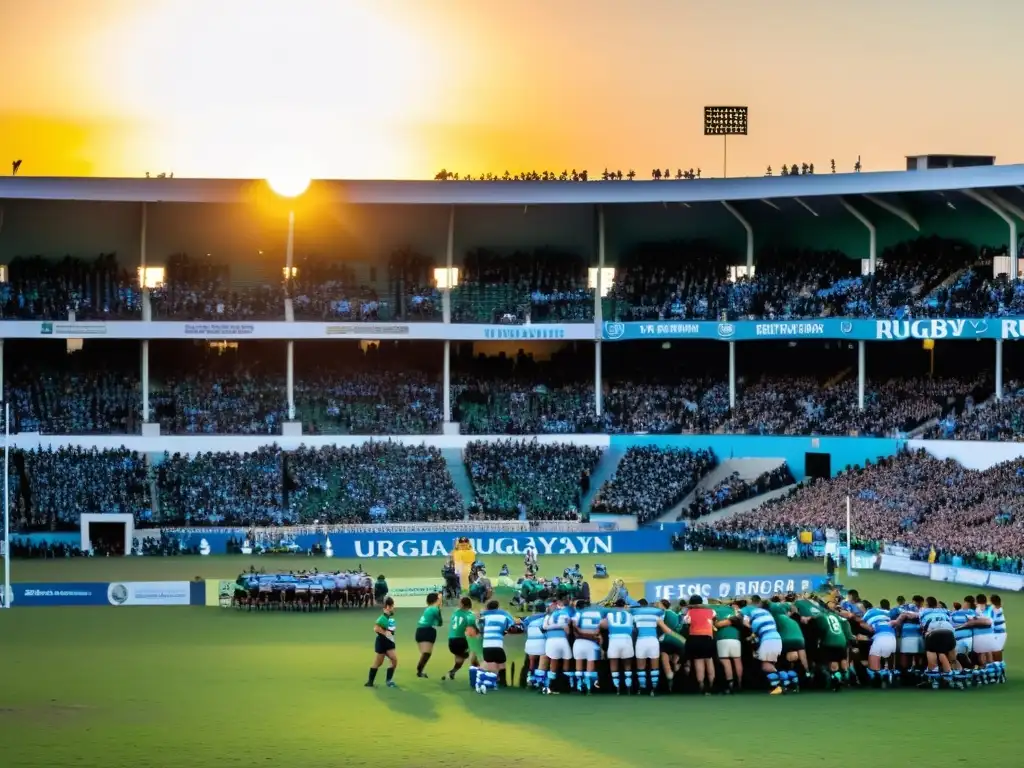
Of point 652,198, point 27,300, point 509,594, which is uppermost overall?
point 652,198

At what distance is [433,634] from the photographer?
79.7 ft

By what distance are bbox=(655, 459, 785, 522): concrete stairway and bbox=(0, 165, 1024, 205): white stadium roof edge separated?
9396 mm

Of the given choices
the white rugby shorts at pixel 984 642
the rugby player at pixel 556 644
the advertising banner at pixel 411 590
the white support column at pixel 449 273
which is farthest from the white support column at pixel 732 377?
the rugby player at pixel 556 644

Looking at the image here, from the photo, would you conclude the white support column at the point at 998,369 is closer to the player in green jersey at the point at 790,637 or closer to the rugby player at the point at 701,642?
the player in green jersey at the point at 790,637

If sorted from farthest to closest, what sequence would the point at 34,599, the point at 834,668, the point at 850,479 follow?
the point at 850,479, the point at 34,599, the point at 834,668

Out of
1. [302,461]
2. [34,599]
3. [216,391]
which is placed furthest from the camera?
[216,391]

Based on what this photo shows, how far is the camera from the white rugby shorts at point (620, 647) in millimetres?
22562

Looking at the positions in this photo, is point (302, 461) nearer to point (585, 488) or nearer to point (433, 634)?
point (585, 488)

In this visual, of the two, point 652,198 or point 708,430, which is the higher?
point 652,198

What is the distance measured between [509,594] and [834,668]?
52.4 ft

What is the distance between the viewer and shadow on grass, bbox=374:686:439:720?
21.6 metres

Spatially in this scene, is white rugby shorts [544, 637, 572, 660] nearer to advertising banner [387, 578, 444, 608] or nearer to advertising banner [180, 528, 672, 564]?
advertising banner [387, 578, 444, 608]

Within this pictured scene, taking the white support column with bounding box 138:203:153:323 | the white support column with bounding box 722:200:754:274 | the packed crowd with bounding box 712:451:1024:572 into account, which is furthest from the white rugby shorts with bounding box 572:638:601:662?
the white support column with bounding box 722:200:754:274

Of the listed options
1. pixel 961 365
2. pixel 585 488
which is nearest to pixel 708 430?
pixel 585 488
